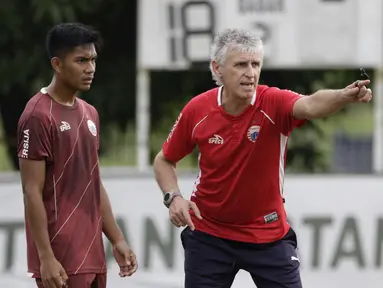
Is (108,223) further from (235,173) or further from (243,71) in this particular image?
(243,71)

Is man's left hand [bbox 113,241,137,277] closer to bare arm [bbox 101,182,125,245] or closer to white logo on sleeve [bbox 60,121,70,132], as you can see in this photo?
bare arm [bbox 101,182,125,245]

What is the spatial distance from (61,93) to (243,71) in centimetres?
89

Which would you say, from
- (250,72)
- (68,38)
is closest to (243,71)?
(250,72)

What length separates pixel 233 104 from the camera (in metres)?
6.20

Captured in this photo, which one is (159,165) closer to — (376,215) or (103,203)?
(103,203)

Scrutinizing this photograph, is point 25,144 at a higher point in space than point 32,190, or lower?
higher

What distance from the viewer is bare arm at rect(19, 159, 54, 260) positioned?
5656mm

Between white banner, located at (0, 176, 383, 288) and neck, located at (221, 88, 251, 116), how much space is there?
341 cm

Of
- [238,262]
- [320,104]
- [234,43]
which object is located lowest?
[238,262]

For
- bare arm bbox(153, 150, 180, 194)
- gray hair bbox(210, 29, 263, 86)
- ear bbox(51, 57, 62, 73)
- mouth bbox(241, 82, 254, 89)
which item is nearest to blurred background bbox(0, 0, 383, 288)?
bare arm bbox(153, 150, 180, 194)

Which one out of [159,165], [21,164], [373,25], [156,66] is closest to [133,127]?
[156,66]

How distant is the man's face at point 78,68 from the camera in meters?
5.84

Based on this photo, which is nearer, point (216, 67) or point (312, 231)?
point (216, 67)

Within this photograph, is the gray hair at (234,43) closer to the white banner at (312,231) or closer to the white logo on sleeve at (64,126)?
the white logo on sleeve at (64,126)
